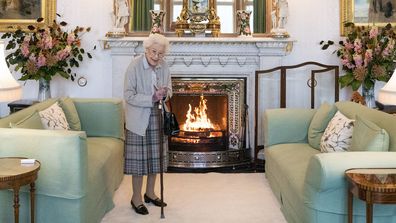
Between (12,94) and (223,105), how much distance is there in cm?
325

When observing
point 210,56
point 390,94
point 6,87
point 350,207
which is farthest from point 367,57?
point 6,87

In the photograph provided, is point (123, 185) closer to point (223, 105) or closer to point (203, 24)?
point (223, 105)

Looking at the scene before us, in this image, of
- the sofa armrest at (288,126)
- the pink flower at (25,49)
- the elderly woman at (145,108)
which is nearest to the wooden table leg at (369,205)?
the elderly woman at (145,108)

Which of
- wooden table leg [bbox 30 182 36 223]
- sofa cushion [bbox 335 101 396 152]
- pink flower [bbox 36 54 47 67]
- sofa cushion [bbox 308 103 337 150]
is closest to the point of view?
wooden table leg [bbox 30 182 36 223]

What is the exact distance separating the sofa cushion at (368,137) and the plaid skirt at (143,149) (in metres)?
1.48

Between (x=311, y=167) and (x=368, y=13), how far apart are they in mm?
3464

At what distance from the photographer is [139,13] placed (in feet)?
20.2

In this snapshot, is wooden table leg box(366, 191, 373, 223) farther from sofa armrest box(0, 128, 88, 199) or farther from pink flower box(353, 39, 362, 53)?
pink flower box(353, 39, 362, 53)

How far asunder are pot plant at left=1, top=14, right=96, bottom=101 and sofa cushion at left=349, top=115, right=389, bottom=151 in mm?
3243

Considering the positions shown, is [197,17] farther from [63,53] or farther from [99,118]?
[99,118]

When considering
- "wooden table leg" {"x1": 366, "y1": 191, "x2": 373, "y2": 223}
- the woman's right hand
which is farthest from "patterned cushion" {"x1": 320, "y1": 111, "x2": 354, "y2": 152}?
the woman's right hand

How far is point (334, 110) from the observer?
14.7 feet

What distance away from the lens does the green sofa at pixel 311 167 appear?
3.02m

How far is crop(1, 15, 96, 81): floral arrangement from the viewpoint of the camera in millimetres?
5480
